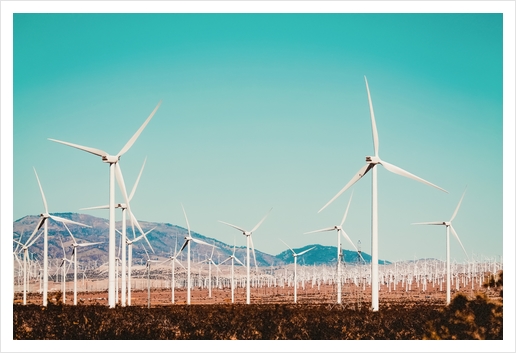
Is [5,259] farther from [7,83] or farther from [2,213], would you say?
[7,83]

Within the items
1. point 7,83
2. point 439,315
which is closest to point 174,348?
point 439,315

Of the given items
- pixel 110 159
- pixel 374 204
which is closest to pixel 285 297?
pixel 110 159

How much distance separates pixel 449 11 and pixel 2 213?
60.0 ft

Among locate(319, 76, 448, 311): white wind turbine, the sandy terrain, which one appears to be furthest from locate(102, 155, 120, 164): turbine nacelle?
the sandy terrain

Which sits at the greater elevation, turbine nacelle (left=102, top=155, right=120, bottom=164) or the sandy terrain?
turbine nacelle (left=102, top=155, right=120, bottom=164)

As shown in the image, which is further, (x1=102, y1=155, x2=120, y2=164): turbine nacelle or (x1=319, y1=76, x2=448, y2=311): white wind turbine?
(x1=102, y1=155, x2=120, y2=164): turbine nacelle

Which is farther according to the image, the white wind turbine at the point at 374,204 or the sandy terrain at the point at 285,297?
the sandy terrain at the point at 285,297

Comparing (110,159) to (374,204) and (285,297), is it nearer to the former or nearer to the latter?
(374,204)

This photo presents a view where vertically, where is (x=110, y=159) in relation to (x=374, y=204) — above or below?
above

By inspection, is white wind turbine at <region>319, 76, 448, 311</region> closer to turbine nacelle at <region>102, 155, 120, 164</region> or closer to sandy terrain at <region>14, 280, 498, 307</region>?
turbine nacelle at <region>102, 155, 120, 164</region>

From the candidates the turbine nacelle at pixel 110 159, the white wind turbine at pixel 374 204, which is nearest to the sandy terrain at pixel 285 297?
the white wind turbine at pixel 374 204

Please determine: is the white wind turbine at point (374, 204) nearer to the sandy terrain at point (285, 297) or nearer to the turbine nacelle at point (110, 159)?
the turbine nacelle at point (110, 159)

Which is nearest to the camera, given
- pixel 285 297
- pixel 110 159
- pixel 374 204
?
pixel 374 204

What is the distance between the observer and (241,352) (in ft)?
88.5
